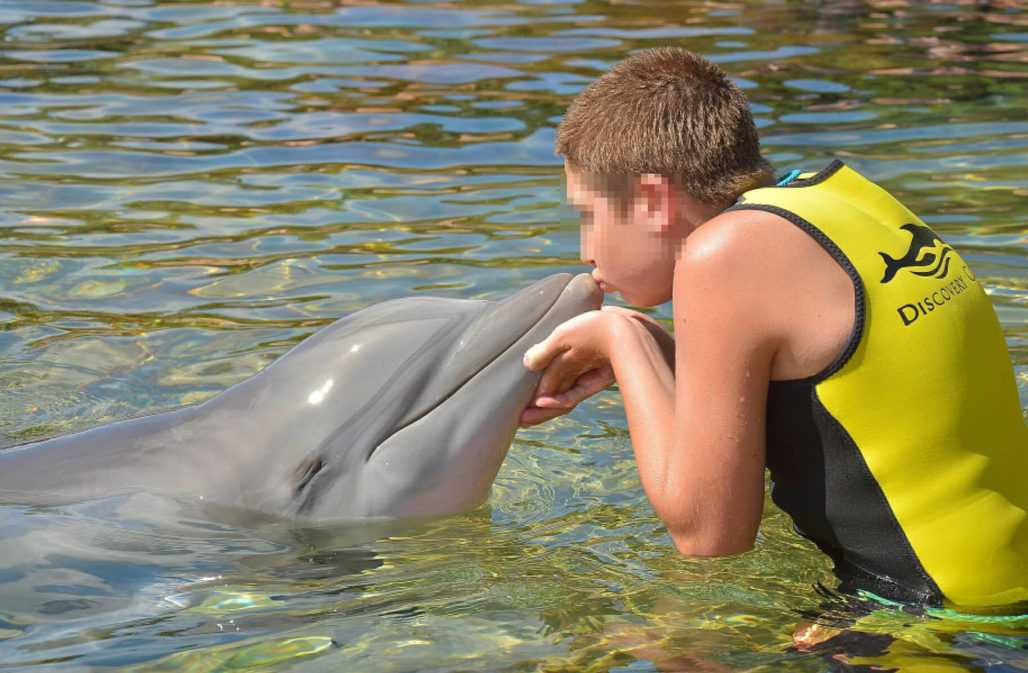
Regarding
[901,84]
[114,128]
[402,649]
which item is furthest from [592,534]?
[901,84]

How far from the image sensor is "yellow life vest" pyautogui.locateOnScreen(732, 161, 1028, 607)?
13.3 ft

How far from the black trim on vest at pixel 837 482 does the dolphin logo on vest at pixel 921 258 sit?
0.12m

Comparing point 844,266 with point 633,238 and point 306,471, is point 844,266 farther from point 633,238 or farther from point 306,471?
point 306,471

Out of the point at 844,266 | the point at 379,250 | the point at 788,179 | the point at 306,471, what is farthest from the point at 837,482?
the point at 379,250

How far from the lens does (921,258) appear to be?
4.15m

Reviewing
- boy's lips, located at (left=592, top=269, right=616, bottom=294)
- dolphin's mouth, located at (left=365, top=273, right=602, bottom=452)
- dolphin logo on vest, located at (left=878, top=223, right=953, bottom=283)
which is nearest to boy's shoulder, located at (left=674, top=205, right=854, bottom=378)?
dolphin logo on vest, located at (left=878, top=223, right=953, bottom=283)

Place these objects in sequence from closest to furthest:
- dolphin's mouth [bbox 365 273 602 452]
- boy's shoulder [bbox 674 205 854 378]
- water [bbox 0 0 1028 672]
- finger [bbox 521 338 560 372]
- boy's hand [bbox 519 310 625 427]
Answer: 1. boy's shoulder [bbox 674 205 854 378]
2. water [bbox 0 0 1028 672]
3. boy's hand [bbox 519 310 625 427]
4. finger [bbox 521 338 560 372]
5. dolphin's mouth [bbox 365 273 602 452]

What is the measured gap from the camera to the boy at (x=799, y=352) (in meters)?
4.04

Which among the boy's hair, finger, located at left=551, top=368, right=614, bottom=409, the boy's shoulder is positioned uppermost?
the boy's hair

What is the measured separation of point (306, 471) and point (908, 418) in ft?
6.68

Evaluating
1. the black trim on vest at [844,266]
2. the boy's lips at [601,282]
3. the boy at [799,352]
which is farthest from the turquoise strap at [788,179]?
the boy's lips at [601,282]

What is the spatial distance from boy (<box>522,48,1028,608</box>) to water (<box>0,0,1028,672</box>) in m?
0.30

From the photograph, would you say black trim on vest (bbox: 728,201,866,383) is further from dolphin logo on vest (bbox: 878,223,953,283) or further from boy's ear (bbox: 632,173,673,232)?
boy's ear (bbox: 632,173,673,232)

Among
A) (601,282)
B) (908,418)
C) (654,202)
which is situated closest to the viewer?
(908,418)
